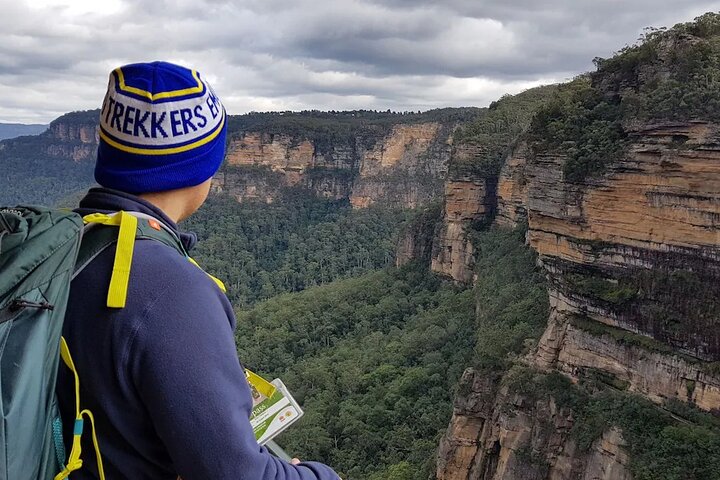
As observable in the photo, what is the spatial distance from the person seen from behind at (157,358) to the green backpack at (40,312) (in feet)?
0.15

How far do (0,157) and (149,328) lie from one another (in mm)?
153090

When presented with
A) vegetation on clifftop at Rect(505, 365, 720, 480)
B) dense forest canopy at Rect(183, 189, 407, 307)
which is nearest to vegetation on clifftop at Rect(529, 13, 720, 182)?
vegetation on clifftop at Rect(505, 365, 720, 480)

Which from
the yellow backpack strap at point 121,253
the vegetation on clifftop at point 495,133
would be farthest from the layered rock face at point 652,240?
the vegetation on clifftop at point 495,133

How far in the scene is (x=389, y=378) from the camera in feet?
88.5

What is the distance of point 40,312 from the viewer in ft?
4.44

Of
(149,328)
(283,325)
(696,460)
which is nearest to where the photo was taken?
(149,328)

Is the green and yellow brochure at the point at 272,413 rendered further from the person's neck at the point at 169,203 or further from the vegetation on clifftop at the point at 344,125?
the vegetation on clifftop at the point at 344,125

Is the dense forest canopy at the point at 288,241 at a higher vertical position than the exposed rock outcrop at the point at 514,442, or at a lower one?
lower

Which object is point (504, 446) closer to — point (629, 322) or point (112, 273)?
point (629, 322)

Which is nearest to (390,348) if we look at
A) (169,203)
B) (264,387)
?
(264,387)

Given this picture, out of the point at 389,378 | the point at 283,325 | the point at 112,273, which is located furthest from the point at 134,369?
the point at 283,325

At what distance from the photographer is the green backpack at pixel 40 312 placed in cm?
129

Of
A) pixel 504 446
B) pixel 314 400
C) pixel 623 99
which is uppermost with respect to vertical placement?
pixel 623 99

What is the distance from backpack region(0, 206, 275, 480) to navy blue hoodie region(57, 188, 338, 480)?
39 millimetres
